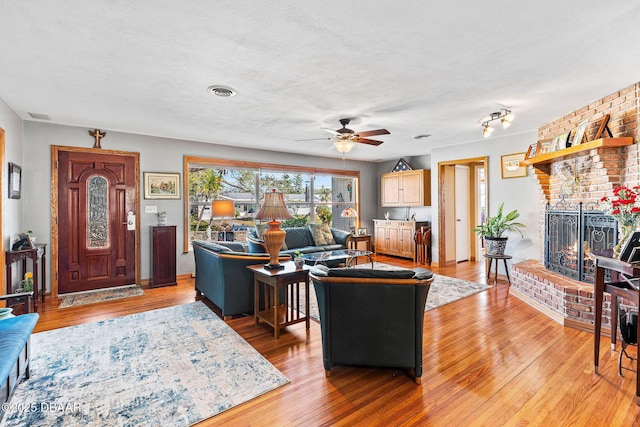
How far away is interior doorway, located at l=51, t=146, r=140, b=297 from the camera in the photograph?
440 cm

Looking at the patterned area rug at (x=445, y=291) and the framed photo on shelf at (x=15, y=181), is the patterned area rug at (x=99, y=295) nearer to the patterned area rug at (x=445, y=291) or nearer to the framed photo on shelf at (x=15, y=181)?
the framed photo on shelf at (x=15, y=181)

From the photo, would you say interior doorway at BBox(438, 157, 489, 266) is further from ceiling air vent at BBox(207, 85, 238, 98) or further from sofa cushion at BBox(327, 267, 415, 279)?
sofa cushion at BBox(327, 267, 415, 279)

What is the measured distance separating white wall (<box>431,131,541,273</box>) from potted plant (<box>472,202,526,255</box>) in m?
0.12

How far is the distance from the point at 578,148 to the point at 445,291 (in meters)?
2.29

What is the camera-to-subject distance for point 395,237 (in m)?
7.17

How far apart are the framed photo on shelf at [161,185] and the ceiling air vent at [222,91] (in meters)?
2.55

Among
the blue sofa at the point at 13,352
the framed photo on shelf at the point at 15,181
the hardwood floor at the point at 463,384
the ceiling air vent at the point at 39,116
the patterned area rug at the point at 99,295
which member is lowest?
the hardwood floor at the point at 463,384

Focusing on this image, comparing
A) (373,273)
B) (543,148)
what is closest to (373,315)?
(373,273)

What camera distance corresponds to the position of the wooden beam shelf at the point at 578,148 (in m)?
3.00

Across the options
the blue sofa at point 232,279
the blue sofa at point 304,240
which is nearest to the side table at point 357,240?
the blue sofa at point 304,240

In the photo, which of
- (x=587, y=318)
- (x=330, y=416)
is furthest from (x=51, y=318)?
(x=587, y=318)

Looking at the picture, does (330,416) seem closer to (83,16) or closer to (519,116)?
(83,16)

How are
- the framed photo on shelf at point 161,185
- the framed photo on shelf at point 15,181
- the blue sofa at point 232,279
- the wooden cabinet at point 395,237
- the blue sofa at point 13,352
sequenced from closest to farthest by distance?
the blue sofa at point 13,352 → the blue sofa at point 232,279 → the framed photo on shelf at point 15,181 → the framed photo on shelf at point 161,185 → the wooden cabinet at point 395,237

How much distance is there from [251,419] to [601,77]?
385cm
